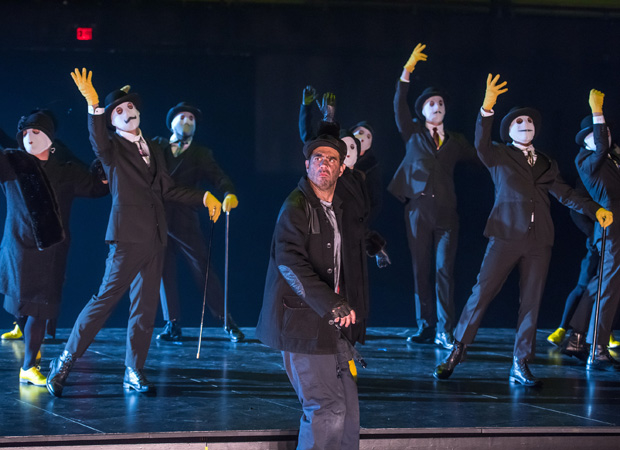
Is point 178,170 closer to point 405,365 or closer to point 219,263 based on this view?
point 219,263

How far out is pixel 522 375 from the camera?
15.1 feet

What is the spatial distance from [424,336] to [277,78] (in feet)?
7.21

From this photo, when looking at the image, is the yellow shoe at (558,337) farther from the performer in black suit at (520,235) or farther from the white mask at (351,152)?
the white mask at (351,152)

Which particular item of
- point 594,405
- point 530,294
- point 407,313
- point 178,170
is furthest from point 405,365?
point 178,170

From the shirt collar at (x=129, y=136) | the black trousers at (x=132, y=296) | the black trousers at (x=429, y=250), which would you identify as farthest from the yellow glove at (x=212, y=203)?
the black trousers at (x=429, y=250)

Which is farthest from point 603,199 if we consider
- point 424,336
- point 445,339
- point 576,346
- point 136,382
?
point 136,382

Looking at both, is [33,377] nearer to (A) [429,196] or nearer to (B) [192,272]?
(B) [192,272]

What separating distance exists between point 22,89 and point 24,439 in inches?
139

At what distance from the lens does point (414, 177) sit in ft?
19.3

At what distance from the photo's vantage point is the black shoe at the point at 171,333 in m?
5.85

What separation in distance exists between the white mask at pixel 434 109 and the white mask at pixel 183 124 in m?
1.61

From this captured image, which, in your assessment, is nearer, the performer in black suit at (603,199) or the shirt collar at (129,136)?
the shirt collar at (129,136)

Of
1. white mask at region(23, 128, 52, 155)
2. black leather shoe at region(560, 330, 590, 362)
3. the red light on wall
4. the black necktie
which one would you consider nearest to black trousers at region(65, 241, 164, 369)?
white mask at region(23, 128, 52, 155)

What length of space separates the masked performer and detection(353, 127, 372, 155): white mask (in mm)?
2256
